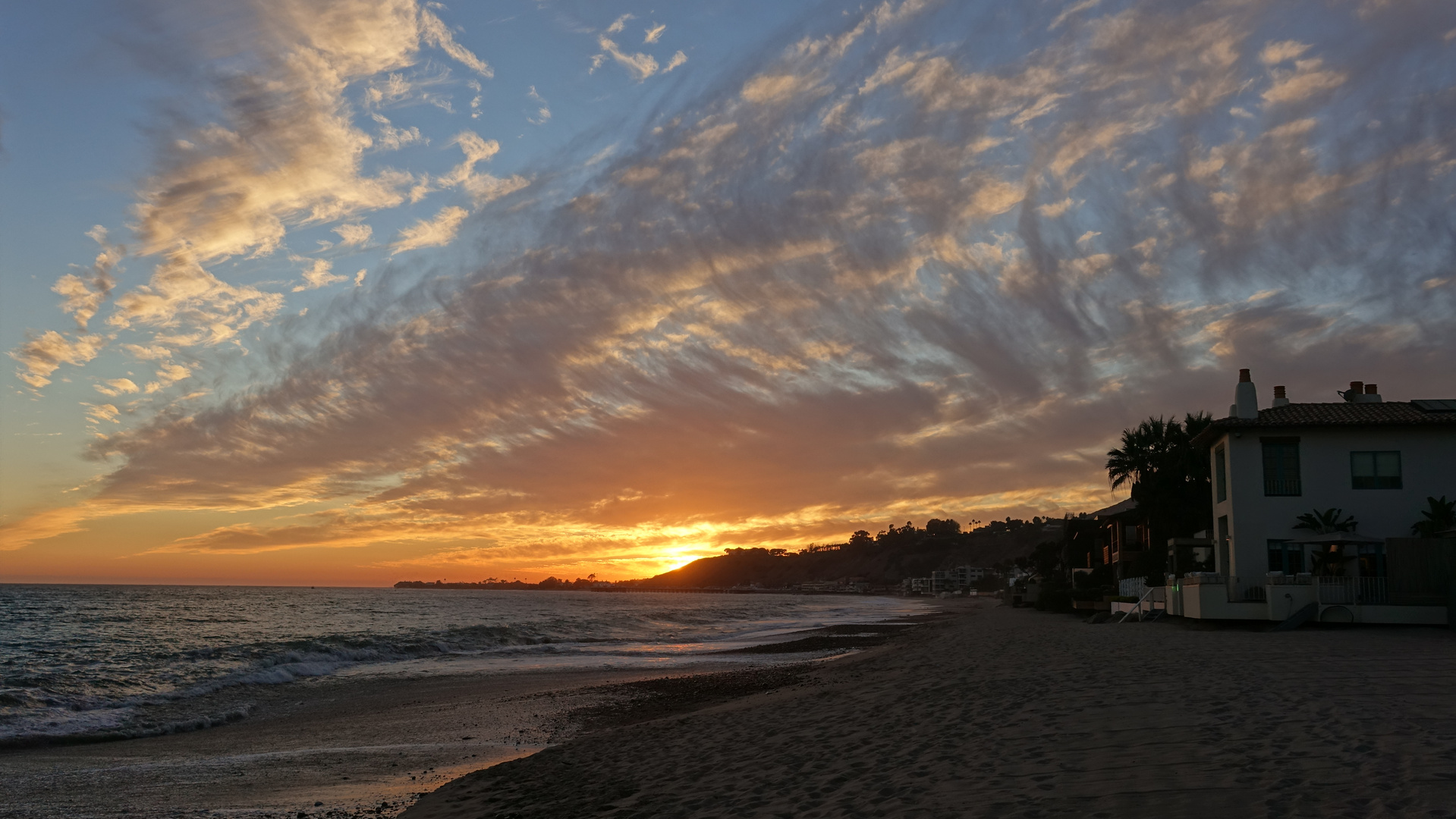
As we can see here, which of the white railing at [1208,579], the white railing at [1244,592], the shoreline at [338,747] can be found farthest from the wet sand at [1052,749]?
the white railing at [1208,579]

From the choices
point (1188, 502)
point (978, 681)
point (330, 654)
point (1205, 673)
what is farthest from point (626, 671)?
point (1188, 502)

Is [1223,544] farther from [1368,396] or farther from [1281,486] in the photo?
[1368,396]

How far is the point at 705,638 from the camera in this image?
48531mm

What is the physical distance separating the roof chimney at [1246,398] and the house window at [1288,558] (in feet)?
13.8

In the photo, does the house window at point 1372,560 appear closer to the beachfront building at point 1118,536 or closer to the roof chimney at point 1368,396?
the roof chimney at point 1368,396

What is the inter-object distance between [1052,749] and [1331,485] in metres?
24.7

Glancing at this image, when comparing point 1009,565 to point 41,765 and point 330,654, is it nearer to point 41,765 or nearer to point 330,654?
point 330,654

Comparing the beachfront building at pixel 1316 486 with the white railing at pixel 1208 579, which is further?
the beachfront building at pixel 1316 486

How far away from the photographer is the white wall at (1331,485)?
1078 inches

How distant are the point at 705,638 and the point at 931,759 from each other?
133 ft

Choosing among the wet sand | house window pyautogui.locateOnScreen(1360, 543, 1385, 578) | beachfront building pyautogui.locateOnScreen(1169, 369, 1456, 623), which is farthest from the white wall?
the wet sand

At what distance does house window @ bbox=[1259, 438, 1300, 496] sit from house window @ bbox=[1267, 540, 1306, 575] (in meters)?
1.63

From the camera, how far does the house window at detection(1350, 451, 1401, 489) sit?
27625mm

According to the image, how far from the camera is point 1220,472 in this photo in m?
30.7
